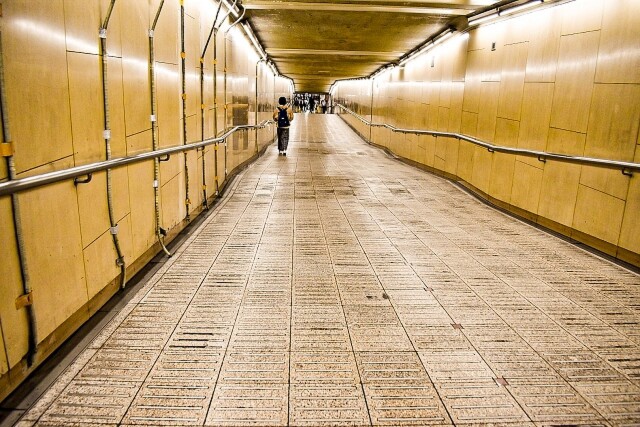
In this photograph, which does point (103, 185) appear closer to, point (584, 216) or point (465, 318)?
point (465, 318)

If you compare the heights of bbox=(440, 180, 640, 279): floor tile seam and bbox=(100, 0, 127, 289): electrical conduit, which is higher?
bbox=(100, 0, 127, 289): electrical conduit

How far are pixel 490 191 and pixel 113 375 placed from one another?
236 inches

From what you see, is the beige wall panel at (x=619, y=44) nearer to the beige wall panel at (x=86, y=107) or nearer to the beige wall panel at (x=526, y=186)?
the beige wall panel at (x=526, y=186)

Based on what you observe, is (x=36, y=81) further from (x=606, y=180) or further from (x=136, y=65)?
(x=606, y=180)

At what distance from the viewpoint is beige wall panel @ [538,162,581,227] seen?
514 centimetres

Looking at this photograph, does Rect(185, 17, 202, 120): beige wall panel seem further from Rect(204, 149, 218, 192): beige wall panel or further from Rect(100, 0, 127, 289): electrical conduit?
Rect(100, 0, 127, 289): electrical conduit

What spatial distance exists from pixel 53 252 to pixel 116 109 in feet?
4.05

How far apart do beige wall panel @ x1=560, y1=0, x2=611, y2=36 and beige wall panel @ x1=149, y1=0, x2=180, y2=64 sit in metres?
4.10

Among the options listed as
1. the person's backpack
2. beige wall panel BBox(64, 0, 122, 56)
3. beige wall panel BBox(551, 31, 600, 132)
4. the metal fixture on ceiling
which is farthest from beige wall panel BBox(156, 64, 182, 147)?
the person's backpack

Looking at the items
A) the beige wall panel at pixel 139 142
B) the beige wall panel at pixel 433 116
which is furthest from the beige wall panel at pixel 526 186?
the beige wall panel at pixel 139 142

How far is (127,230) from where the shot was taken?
3656 millimetres

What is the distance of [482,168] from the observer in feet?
24.5

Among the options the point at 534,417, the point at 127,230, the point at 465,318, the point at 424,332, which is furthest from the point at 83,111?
the point at 534,417

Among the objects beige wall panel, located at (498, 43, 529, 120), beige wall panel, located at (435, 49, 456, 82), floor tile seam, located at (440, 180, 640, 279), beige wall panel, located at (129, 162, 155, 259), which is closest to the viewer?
beige wall panel, located at (129, 162, 155, 259)
